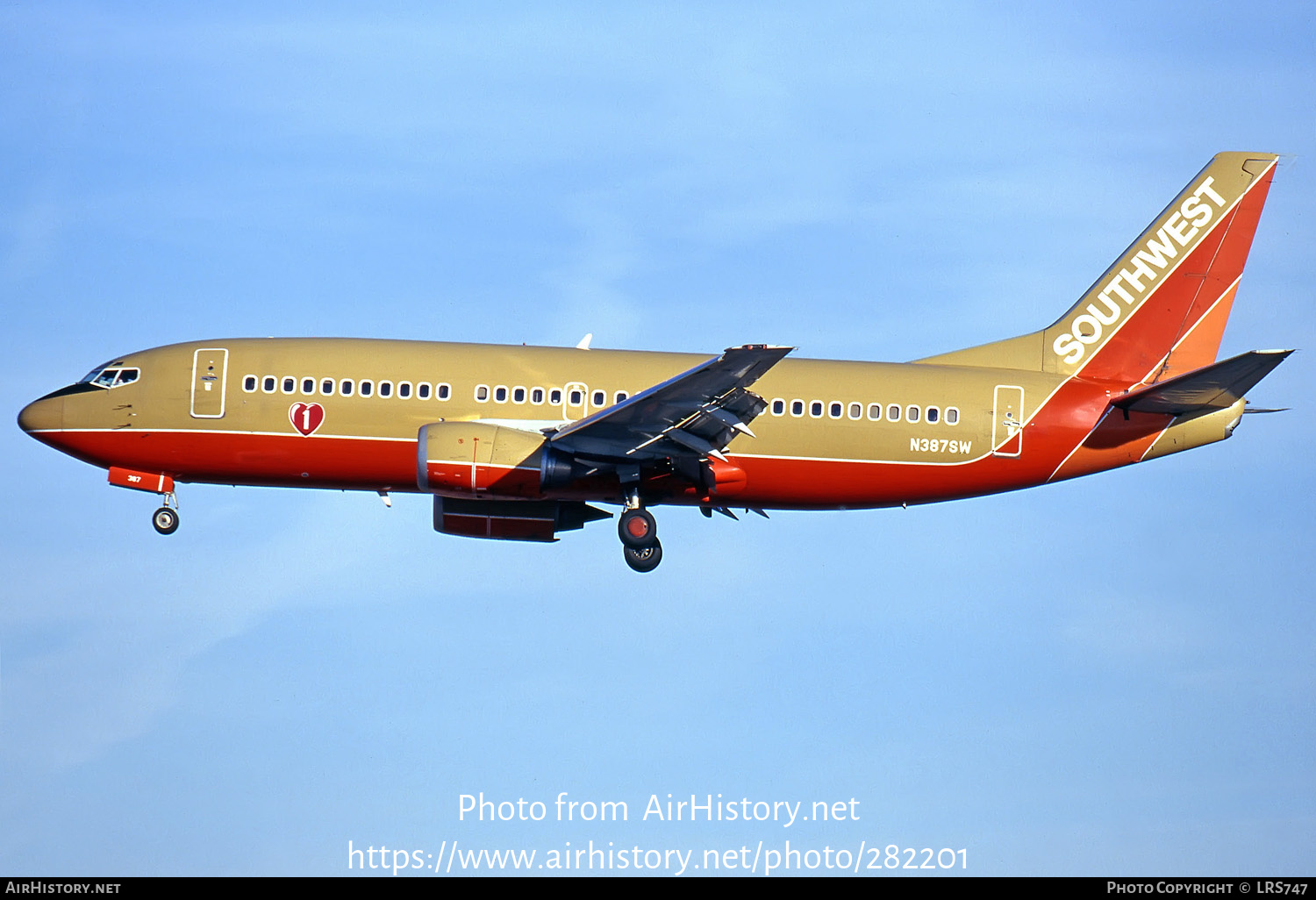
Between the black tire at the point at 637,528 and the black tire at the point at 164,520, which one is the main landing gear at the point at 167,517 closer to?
the black tire at the point at 164,520

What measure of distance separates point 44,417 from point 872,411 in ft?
65.8

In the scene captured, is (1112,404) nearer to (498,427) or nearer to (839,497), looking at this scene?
(839,497)

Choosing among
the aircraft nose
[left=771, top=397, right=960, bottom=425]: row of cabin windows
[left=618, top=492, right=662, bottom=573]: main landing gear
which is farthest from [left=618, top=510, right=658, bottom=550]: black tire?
the aircraft nose

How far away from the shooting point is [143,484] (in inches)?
1614

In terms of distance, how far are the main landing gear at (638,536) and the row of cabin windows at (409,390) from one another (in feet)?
8.58

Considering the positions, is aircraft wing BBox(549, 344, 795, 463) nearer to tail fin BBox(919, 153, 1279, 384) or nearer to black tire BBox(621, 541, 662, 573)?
black tire BBox(621, 541, 662, 573)

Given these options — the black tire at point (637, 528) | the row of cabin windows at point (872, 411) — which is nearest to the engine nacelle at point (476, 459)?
the black tire at point (637, 528)

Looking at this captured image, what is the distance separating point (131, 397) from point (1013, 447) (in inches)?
838

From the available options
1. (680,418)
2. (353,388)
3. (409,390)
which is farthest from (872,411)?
(353,388)

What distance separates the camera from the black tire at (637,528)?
39.9 meters

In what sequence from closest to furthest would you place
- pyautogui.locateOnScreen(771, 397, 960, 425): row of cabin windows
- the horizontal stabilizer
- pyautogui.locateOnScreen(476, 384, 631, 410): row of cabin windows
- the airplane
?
the horizontal stabilizer < the airplane < pyautogui.locateOnScreen(476, 384, 631, 410): row of cabin windows < pyautogui.locateOnScreen(771, 397, 960, 425): row of cabin windows

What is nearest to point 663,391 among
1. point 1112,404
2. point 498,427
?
point 498,427

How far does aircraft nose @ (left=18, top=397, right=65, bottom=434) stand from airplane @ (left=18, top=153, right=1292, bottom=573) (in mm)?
64

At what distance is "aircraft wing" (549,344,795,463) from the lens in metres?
36.4
